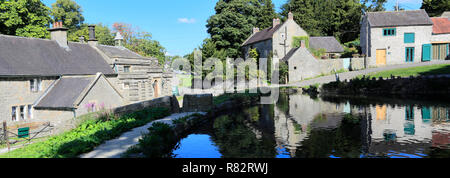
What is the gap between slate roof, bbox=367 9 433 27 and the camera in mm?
39375

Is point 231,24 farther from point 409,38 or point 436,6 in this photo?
point 436,6

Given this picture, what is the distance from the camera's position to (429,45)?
3862 cm

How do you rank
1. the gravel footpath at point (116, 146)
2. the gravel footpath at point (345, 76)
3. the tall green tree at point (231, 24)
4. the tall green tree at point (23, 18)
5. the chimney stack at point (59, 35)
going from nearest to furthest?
the gravel footpath at point (116, 146)
the chimney stack at point (59, 35)
the tall green tree at point (23, 18)
the gravel footpath at point (345, 76)
the tall green tree at point (231, 24)

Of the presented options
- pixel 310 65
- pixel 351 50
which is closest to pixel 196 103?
pixel 310 65

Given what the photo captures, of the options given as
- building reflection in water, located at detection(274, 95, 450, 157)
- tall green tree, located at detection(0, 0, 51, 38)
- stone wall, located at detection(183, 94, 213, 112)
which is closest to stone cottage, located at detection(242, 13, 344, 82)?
building reflection in water, located at detection(274, 95, 450, 157)

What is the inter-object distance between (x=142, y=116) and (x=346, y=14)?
166ft

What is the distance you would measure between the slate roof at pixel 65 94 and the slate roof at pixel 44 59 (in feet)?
5.06

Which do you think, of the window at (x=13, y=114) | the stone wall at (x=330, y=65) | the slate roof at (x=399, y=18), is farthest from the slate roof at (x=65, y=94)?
the slate roof at (x=399, y=18)

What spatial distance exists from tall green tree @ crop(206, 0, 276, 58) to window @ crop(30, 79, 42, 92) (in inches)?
1242

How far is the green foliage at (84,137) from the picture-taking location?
400 inches

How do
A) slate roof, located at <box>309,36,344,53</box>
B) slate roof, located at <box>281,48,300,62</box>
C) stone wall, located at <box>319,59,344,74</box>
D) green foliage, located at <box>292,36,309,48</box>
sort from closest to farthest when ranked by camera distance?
slate roof, located at <box>281,48,300,62</box>, stone wall, located at <box>319,59,344,74</box>, green foliage, located at <box>292,36,309,48</box>, slate roof, located at <box>309,36,344,53</box>

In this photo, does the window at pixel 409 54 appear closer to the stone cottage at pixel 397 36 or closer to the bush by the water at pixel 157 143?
the stone cottage at pixel 397 36

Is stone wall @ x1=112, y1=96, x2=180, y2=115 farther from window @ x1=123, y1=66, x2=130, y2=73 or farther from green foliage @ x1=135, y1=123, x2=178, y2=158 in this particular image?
window @ x1=123, y1=66, x2=130, y2=73

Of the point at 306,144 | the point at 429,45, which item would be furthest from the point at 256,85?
the point at 306,144
